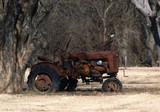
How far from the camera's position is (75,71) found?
22328 mm

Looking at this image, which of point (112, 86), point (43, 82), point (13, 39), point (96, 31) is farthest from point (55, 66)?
point (96, 31)

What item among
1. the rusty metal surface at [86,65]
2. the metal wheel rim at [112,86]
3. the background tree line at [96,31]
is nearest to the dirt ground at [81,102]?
the metal wheel rim at [112,86]

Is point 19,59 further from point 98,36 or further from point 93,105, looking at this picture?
point 98,36

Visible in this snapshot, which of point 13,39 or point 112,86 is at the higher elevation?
point 13,39

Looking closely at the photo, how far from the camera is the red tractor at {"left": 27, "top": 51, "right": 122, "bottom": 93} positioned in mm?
22016

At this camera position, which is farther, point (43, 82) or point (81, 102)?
point (43, 82)

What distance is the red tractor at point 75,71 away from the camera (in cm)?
2202

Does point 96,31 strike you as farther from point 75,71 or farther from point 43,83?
point 43,83

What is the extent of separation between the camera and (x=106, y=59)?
22.5 m

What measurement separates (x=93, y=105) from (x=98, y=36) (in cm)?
3469

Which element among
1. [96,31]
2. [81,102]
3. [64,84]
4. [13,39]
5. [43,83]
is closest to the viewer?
A: [81,102]

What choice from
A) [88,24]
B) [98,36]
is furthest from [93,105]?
[88,24]

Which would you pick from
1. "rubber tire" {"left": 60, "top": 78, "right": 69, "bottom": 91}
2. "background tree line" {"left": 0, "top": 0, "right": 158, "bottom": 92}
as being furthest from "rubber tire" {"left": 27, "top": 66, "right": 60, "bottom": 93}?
"background tree line" {"left": 0, "top": 0, "right": 158, "bottom": 92}

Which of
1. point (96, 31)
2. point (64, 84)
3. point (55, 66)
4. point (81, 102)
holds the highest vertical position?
point (96, 31)
